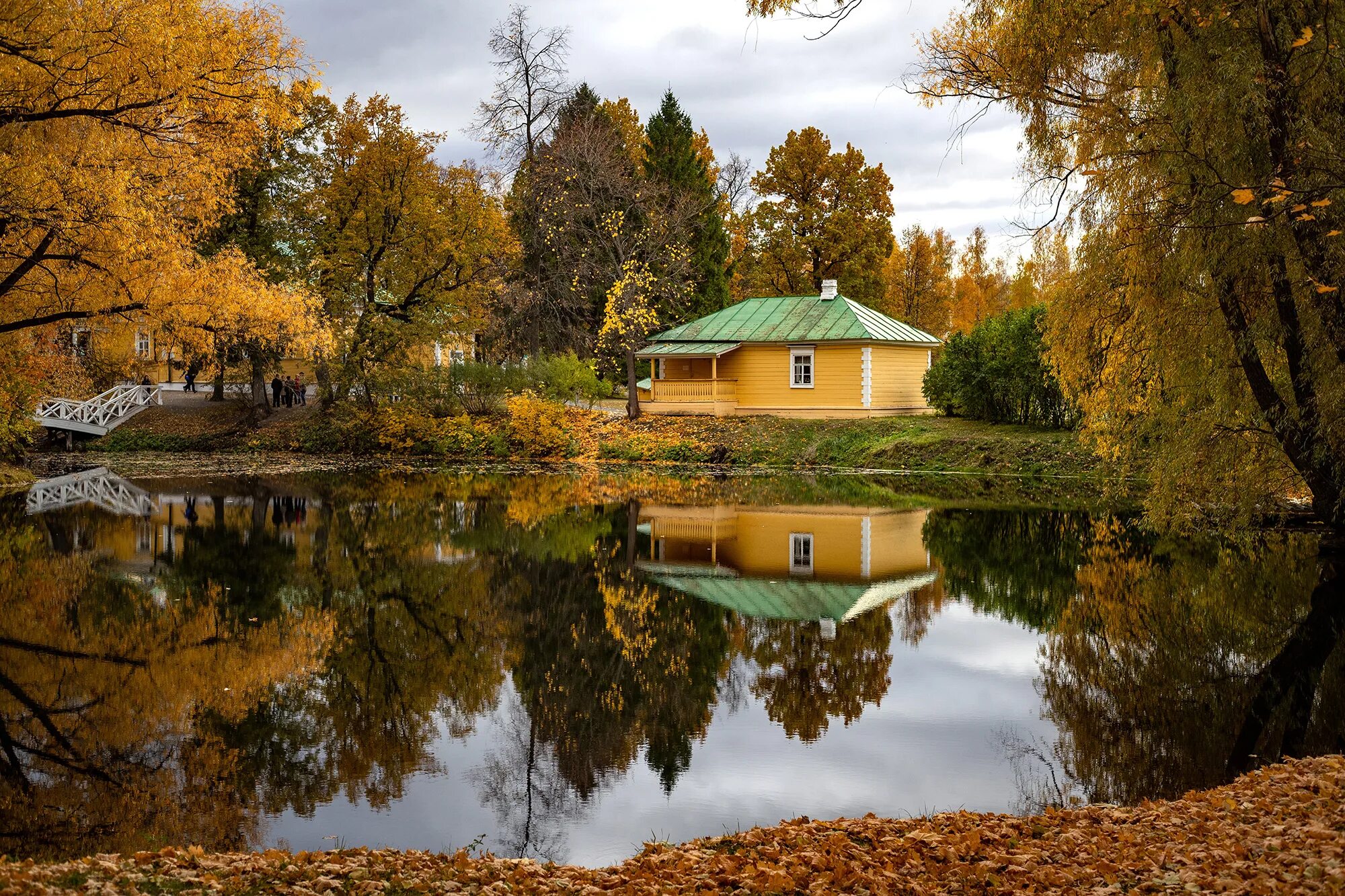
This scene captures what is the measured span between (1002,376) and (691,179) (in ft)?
59.7

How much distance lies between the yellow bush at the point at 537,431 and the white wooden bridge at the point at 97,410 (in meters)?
14.1

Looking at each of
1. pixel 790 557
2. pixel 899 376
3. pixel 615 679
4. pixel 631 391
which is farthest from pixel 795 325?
pixel 615 679

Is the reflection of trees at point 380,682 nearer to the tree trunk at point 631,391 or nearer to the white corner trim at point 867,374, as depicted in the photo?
the tree trunk at point 631,391

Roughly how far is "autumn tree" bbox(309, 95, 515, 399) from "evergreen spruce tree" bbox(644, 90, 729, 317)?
1069 centimetres

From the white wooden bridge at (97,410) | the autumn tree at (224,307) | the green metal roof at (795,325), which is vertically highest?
the green metal roof at (795,325)

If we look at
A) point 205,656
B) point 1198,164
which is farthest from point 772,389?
point 205,656

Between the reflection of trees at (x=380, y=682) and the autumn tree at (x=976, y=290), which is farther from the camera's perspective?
the autumn tree at (x=976, y=290)

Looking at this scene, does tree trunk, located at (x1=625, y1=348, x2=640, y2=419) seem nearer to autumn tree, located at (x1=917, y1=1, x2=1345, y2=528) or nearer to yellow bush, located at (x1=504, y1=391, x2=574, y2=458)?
yellow bush, located at (x1=504, y1=391, x2=574, y2=458)

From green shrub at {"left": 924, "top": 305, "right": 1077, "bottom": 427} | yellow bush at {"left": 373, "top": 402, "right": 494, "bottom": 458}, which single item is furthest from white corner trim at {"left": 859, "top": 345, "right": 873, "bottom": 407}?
yellow bush at {"left": 373, "top": 402, "right": 494, "bottom": 458}

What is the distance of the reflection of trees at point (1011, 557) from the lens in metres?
12.9

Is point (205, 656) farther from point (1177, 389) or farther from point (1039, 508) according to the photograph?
point (1039, 508)

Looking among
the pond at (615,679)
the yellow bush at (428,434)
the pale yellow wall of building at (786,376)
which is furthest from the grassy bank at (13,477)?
the pale yellow wall of building at (786,376)

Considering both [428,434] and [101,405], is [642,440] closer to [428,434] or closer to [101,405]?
[428,434]

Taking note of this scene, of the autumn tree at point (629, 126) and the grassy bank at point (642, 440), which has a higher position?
the autumn tree at point (629, 126)
